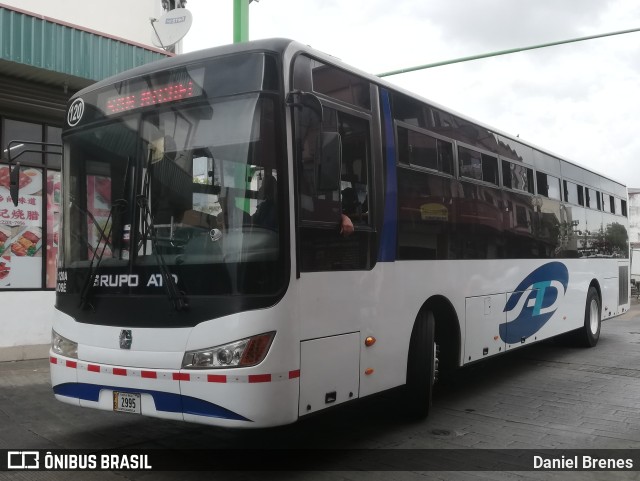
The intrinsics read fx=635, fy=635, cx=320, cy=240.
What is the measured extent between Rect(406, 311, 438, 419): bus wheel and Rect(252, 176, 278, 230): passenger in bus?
7.86 feet

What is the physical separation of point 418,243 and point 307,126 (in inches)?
83.4

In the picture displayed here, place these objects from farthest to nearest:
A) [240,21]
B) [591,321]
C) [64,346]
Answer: [591,321], [240,21], [64,346]

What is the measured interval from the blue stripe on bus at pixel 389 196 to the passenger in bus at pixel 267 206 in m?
1.48

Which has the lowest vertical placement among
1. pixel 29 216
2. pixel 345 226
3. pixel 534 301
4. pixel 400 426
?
pixel 400 426

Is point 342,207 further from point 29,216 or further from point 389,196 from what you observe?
point 29,216

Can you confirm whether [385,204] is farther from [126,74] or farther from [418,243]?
[126,74]

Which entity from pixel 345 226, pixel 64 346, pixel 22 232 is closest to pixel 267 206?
pixel 345 226

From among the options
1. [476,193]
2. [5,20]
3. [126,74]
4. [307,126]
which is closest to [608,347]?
[476,193]

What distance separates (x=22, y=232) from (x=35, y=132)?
172 cm

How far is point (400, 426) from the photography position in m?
6.43

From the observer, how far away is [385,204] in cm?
582

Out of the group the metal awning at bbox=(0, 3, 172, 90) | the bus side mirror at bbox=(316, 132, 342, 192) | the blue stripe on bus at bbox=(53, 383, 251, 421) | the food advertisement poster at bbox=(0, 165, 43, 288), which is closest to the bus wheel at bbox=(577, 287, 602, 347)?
the bus side mirror at bbox=(316, 132, 342, 192)

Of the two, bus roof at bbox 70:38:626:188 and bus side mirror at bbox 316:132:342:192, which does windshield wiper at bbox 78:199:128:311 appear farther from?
bus side mirror at bbox 316:132:342:192

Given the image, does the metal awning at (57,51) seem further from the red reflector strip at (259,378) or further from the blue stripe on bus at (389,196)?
the red reflector strip at (259,378)
